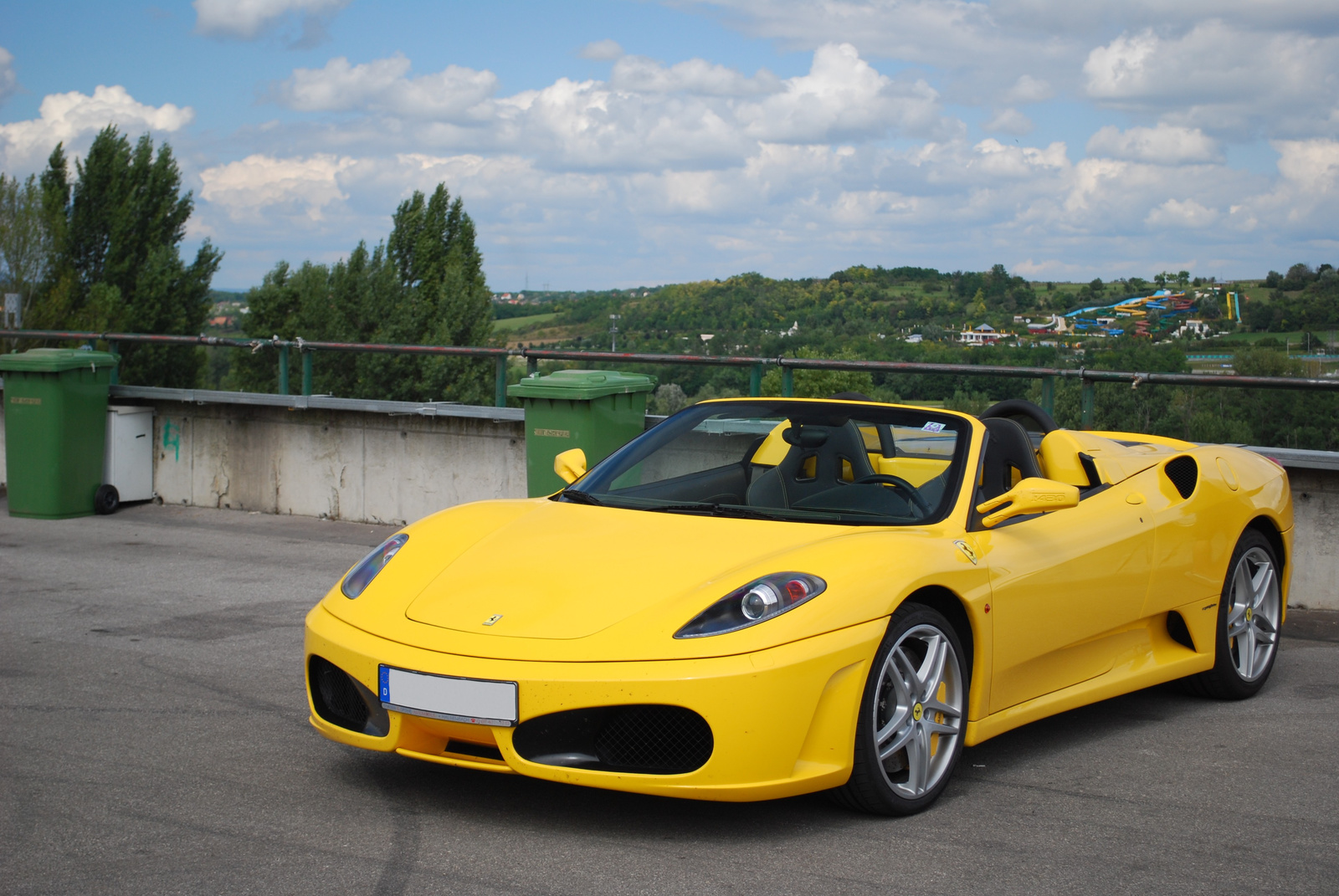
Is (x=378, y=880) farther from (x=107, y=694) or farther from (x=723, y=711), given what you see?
(x=107, y=694)

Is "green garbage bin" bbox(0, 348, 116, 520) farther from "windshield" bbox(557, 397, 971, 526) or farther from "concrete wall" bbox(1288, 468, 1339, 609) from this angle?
"concrete wall" bbox(1288, 468, 1339, 609)

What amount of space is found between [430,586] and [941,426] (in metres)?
1.90

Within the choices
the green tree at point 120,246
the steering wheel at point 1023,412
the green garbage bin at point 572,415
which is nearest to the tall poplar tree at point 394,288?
the green tree at point 120,246

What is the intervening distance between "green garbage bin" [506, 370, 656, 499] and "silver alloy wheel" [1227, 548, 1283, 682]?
4.08 m

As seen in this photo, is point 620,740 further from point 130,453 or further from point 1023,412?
point 130,453

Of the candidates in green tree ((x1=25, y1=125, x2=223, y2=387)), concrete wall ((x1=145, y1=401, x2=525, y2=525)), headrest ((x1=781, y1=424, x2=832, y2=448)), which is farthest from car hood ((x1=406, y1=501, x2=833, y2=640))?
green tree ((x1=25, y1=125, x2=223, y2=387))

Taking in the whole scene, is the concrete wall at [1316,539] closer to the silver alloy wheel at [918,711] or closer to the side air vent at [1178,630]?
the side air vent at [1178,630]

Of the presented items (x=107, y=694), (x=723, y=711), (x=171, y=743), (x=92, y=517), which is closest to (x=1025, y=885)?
(x=723, y=711)

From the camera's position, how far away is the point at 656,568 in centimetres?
361

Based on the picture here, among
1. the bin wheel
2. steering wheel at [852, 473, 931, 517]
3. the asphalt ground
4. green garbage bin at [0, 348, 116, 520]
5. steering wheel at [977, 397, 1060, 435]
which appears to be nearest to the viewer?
the asphalt ground

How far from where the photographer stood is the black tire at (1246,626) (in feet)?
16.5

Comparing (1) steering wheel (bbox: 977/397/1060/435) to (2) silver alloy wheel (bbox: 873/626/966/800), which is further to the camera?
(1) steering wheel (bbox: 977/397/1060/435)

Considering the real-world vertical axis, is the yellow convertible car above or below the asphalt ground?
above

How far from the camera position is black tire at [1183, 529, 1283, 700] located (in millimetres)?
5035
